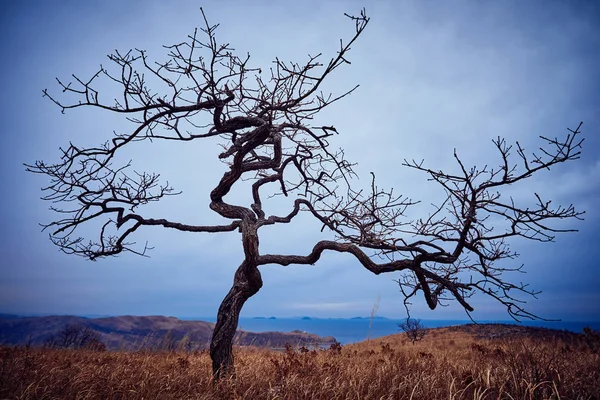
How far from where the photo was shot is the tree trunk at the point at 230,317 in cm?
522

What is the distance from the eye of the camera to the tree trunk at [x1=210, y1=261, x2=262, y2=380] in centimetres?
522

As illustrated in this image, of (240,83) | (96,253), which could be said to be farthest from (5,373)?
(240,83)

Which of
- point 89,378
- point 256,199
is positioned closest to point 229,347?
point 89,378

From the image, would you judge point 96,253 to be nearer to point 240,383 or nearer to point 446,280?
point 240,383

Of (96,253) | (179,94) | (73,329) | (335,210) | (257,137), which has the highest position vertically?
(179,94)

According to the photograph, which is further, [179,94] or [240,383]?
[179,94]

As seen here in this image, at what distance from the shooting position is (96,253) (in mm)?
7090

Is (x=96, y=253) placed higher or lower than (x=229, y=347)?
higher

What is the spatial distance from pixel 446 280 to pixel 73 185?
6.80 m

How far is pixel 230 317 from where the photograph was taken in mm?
5367

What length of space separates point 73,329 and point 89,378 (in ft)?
37.9

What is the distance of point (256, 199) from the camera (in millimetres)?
7051

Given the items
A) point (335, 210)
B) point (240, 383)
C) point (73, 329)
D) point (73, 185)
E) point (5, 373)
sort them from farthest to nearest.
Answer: point (73, 329), point (335, 210), point (73, 185), point (240, 383), point (5, 373)

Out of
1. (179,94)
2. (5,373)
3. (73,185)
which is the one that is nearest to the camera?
(5,373)
